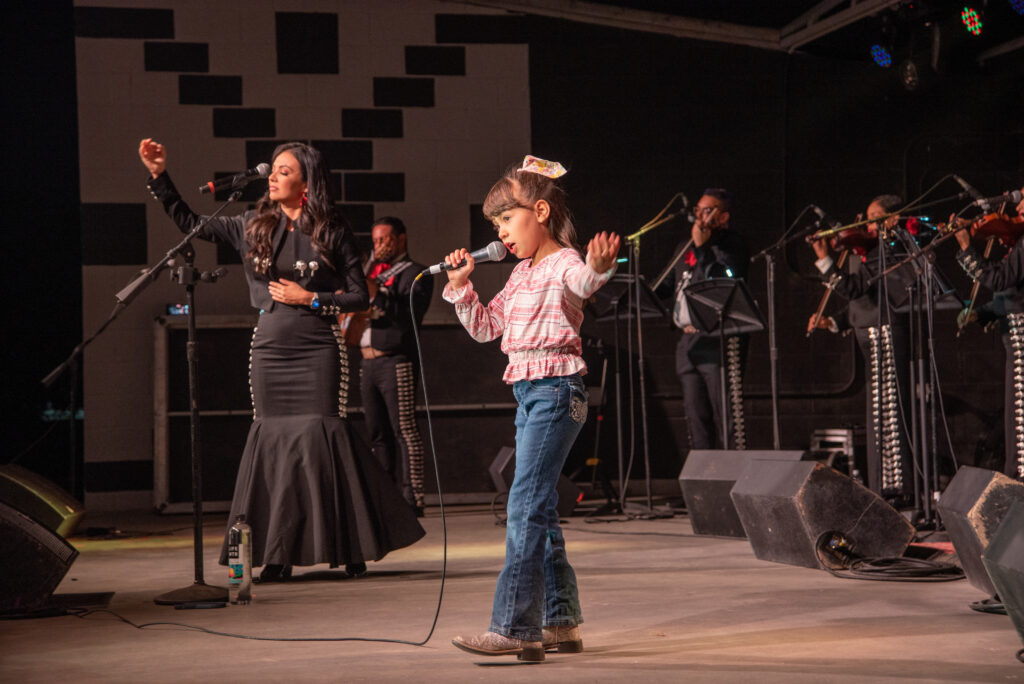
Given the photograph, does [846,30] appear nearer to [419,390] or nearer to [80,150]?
[419,390]

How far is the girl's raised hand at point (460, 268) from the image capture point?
117 inches

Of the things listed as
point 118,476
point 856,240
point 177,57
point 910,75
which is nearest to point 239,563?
point 856,240

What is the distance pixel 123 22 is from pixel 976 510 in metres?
7.16

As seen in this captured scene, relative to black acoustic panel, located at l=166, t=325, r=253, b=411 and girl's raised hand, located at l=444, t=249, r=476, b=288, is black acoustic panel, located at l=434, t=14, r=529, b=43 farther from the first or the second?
girl's raised hand, located at l=444, t=249, r=476, b=288

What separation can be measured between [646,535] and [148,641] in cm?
327

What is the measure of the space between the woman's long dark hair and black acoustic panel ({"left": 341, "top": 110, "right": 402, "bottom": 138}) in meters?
4.18

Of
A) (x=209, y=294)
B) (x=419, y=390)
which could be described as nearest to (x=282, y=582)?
(x=419, y=390)

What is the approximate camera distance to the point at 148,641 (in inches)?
132

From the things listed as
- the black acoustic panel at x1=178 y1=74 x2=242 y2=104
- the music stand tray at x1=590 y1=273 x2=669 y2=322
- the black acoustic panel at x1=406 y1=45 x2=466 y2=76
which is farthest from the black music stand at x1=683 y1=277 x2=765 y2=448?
the black acoustic panel at x1=178 y1=74 x2=242 y2=104

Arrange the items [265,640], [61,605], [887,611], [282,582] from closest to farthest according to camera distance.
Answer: [265,640] < [887,611] < [61,605] < [282,582]

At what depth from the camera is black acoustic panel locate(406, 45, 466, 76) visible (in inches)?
348

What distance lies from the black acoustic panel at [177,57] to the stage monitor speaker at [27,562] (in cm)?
548

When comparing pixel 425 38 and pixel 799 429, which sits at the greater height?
pixel 425 38

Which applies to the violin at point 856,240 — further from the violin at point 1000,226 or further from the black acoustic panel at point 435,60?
the black acoustic panel at point 435,60
